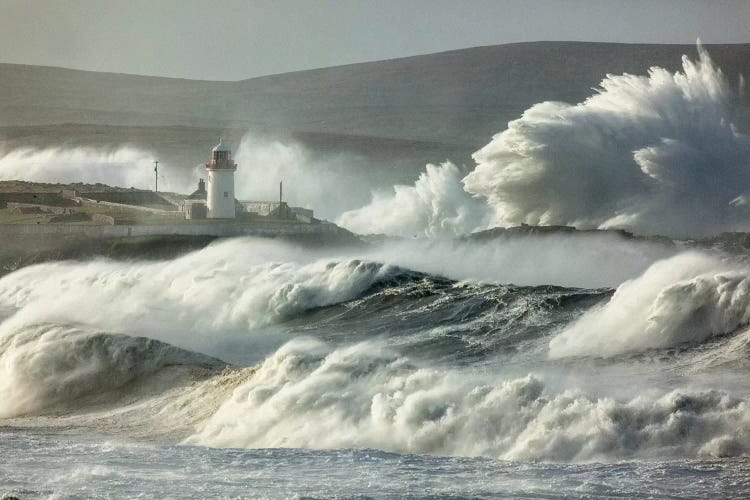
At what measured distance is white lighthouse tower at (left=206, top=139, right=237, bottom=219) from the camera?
1668 inches

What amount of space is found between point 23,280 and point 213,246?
5180mm

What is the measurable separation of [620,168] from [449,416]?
26.4 metres

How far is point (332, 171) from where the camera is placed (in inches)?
3100

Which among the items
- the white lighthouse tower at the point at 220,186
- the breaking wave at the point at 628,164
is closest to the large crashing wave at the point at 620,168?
the breaking wave at the point at 628,164

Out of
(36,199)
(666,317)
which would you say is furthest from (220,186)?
(666,317)

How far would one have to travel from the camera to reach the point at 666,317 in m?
20.6

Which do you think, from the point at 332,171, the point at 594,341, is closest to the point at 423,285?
the point at 594,341

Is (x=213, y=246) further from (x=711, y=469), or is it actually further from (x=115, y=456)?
(x=711, y=469)

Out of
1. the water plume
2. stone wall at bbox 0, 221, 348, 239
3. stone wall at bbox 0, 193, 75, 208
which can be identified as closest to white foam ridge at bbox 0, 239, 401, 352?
stone wall at bbox 0, 221, 348, 239

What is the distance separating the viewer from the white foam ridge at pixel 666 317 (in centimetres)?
2020

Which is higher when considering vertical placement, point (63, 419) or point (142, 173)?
point (142, 173)

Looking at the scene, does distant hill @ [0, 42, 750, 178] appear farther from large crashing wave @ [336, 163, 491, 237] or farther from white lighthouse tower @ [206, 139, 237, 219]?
white lighthouse tower @ [206, 139, 237, 219]

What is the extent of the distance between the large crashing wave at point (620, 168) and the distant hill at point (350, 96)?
5729 cm

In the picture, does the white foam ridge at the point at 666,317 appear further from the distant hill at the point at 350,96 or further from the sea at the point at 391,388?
the distant hill at the point at 350,96
